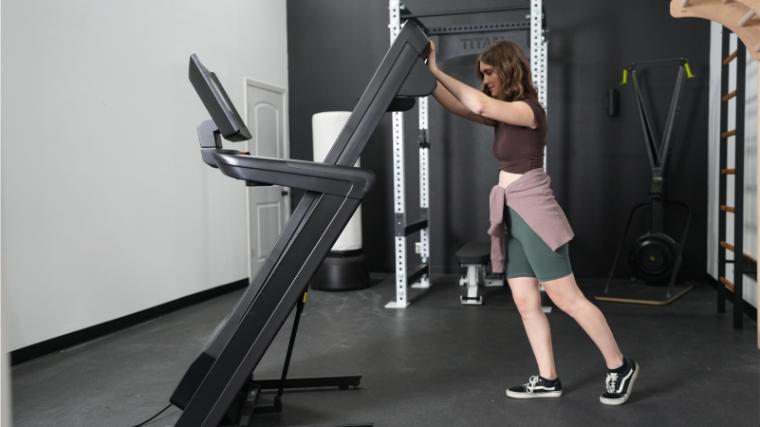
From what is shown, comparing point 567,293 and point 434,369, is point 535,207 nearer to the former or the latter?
point 567,293

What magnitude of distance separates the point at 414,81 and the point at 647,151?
374cm

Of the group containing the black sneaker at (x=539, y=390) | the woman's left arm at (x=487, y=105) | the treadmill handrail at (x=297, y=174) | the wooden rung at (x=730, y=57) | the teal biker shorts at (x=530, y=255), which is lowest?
the black sneaker at (x=539, y=390)

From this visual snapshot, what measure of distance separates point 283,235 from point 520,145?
100 cm

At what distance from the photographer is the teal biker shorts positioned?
221 centimetres

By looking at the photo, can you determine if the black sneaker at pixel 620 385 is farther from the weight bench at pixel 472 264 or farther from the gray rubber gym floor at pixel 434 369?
the weight bench at pixel 472 264

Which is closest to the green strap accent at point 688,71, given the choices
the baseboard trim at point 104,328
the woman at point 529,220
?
the woman at point 529,220

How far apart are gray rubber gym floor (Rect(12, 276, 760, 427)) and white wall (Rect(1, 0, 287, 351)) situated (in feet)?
1.04

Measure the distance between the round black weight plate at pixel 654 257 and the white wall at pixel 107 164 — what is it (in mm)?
3252

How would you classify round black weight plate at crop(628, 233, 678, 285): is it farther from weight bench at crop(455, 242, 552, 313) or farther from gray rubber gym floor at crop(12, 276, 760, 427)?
weight bench at crop(455, 242, 552, 313)

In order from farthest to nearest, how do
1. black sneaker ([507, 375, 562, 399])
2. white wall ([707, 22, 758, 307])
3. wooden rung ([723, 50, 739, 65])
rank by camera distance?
white wall ([707, 22, 758, 307]) < wooden rung ([723, 50, 739, 65]) < black sneaker ([507, 375, 562, 399])

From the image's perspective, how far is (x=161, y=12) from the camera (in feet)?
13.7

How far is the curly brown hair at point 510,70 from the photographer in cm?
220

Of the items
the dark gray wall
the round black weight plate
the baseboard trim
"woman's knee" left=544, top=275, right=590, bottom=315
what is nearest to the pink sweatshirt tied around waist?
"woman's knee" left=544, top=275, right=590, bottom=315

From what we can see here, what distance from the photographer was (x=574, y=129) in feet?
17.0
